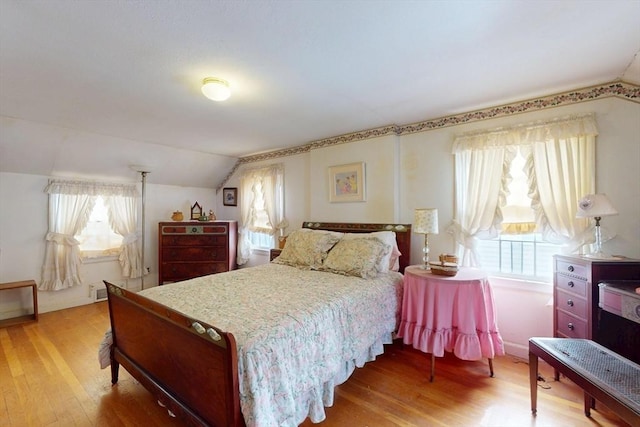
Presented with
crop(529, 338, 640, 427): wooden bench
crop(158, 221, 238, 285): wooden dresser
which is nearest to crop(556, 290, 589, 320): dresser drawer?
crop(529, 338, 640, 427): wooden bench

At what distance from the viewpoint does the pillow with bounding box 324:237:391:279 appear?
268 centimetres

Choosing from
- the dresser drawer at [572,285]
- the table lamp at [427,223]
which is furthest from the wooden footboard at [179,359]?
the dresser drawer at [572,285]

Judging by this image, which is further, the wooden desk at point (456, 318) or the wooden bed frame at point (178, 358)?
the wooden desk at point (456, 318)

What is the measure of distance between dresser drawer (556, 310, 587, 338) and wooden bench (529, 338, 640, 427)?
245 millimetres

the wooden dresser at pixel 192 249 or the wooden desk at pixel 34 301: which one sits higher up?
the wooden dresser at pixel 192 249

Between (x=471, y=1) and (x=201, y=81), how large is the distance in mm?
1844

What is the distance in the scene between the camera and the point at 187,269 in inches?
179

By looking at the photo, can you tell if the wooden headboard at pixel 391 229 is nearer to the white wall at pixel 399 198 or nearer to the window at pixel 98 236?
the white wall at pixel 399 198

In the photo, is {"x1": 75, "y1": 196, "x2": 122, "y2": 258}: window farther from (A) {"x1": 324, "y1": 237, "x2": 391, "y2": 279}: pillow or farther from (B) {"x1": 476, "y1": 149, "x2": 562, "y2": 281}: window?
(B) {"x1": 476, "y1": 149, "x2": 562, "y2": 281}: window

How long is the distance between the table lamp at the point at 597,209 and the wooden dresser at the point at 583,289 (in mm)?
169

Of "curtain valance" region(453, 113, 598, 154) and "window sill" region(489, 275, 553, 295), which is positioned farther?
"window sill" region(489, 275, 553, 295)

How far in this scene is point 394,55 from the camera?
1816 millimetres

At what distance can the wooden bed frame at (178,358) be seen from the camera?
134cm

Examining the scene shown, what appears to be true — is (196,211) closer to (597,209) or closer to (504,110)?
(504,110)
